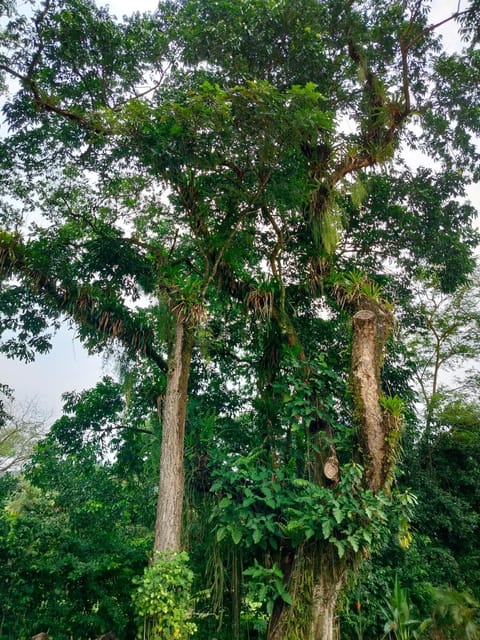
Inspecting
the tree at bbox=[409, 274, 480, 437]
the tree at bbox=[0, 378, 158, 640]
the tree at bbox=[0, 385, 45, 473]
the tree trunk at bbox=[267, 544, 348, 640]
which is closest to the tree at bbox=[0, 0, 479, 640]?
the tree trunk at bbox=[267, 544, 348, 640]

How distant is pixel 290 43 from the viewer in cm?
646

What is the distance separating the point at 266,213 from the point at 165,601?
4946 mm

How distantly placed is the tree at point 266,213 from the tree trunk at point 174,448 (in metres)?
0.03

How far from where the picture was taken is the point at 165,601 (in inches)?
167

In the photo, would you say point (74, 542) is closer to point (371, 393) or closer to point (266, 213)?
point (371, 393)

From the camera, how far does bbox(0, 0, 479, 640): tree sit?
5.05 m

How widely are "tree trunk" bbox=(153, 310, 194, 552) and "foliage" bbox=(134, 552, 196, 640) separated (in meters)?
0.34

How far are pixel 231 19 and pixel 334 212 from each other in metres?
3.07

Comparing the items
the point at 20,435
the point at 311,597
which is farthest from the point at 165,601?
the point at 20,435

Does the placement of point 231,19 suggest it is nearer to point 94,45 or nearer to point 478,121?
point 94,45

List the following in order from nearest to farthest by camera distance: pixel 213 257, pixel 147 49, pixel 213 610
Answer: pixel 213 610
pixel 213 257
pixel 147 49

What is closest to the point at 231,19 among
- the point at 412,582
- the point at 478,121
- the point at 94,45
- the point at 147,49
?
the point at 147,49

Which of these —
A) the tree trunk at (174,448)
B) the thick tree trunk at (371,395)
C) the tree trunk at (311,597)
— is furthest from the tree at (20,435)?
the thick tree trunk at (371,395)

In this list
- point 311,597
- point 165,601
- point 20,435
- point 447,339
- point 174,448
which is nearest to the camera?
point 165,601
